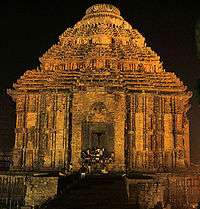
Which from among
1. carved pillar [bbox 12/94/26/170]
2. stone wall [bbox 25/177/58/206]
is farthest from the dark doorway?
stone wall [bbox 25/177/58/206]

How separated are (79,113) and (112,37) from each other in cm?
912

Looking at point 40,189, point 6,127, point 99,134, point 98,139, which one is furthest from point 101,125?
point 6,127

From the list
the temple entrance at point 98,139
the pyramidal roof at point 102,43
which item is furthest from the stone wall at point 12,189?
the pyramidal roof at point 102,43

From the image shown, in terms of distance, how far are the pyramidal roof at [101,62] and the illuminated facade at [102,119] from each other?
7 centimetres

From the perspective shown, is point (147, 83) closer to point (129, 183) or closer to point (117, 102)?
point (117, 102)

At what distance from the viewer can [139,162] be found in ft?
89.7

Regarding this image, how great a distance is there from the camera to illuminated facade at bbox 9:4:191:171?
90.1ft

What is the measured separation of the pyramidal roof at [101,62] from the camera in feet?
94.2

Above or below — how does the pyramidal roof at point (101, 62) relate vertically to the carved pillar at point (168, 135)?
above

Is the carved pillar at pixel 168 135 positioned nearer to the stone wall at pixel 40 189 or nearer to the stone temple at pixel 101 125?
the stone temple at pixel 101 125

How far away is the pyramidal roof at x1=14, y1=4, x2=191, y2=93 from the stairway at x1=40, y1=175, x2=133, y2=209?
448 inches

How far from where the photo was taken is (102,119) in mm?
27812

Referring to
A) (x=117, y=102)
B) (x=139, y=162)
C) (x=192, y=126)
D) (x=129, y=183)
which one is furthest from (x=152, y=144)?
(x=192, y=126)

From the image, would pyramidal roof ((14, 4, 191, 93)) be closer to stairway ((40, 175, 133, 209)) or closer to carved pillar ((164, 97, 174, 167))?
carved pillar ((164, 97, 174, 167))
